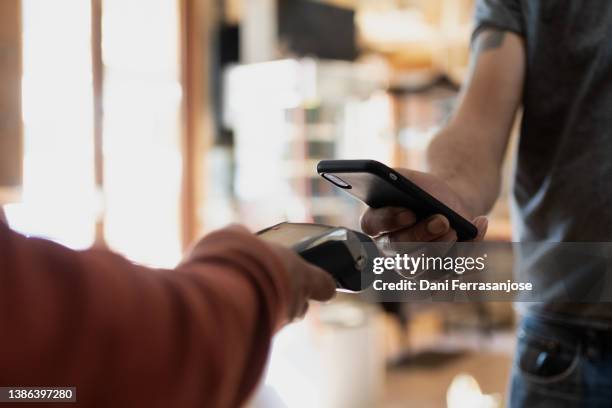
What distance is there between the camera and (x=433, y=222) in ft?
1.78

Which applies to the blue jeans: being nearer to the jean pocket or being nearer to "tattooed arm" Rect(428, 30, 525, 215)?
the jean pocket

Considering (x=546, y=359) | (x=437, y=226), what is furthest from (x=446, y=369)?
(x=437, y=226)

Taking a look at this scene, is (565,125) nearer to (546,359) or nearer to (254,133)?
(546,359)

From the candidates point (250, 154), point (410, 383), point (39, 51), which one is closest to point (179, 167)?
point (250, 154)

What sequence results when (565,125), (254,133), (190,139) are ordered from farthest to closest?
(254,133)
(190,139)
(565,125)

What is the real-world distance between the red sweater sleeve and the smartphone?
171 millimetres

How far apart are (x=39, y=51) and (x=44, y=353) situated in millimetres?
2103

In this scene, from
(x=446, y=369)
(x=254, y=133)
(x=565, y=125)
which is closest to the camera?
(x=565, y=125)

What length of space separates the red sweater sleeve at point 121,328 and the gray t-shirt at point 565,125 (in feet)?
1.47

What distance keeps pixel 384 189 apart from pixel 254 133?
3.16 metres

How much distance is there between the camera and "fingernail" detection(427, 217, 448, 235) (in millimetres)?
542

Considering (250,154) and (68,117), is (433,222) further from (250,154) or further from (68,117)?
(250,154)

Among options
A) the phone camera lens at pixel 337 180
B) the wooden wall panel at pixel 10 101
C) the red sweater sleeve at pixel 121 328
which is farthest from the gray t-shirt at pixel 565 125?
the wooden wall panel at pixel 10 101

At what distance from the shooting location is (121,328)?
327mm
